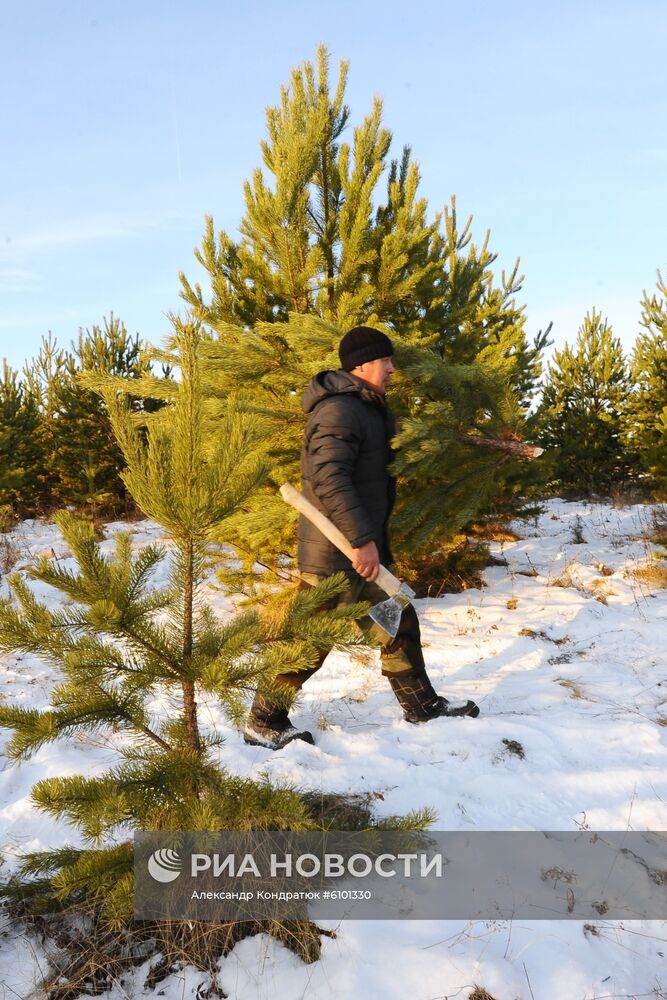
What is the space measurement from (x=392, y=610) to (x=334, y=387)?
3.98ft

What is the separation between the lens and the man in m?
2.95

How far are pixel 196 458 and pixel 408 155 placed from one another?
199 inches

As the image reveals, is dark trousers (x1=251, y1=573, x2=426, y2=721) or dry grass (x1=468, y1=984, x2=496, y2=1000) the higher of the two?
dark trousers (x1=251, y1=573, x2=426, y2=721)

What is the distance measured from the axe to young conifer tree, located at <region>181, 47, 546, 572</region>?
1.27 metres

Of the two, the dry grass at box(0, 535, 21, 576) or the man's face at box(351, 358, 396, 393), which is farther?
the dry grass at box(0, 535, 21, 576)

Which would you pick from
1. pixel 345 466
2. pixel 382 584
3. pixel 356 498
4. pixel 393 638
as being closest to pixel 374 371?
pixel 345 466

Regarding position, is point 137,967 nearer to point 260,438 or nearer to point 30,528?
point 260,438

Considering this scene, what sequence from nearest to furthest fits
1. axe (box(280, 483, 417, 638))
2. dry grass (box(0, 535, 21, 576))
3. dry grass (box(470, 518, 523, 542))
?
axe (box(280, 483, 417, 638)), dry grass (box(470, 518, 523, 542)), dry grass (box(0, 535, 21, 576))

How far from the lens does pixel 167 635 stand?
1.91 metres

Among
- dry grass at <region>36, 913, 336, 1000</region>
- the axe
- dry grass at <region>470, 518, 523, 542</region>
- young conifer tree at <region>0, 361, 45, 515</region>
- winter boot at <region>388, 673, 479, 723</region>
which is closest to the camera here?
dry grass at <region>36, 913, 336, 1000</region>

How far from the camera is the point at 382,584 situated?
3041 mm

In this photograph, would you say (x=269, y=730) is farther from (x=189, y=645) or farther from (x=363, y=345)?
(x=363, y=345)

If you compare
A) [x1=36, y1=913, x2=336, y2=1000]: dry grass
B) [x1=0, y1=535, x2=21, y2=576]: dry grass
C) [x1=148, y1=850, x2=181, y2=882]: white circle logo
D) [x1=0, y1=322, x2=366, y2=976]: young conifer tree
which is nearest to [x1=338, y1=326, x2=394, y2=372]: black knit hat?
[x1=0, y1=322, x2=366, y2=976]: young conifer tree

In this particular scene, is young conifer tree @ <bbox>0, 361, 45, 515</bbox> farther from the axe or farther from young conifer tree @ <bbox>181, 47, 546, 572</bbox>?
the axe
